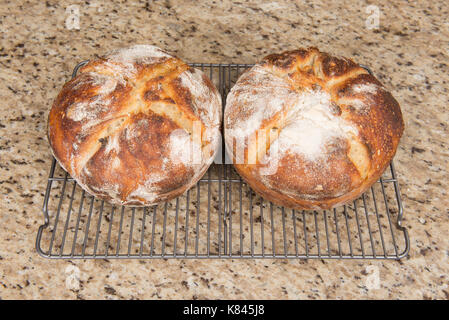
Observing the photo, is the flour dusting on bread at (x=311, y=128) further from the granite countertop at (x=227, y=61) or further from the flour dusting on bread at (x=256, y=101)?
the granite countertop at (x=227, y=61)

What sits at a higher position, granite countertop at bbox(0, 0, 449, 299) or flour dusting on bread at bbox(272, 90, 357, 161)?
flour dusting on bread at bbox(272, 90, 357, 161)

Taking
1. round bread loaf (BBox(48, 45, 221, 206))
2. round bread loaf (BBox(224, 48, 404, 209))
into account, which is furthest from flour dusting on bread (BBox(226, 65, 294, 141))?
round bread loaf (BBox(48, 45, 221, 206))

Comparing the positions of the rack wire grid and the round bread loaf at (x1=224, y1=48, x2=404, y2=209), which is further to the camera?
the rack wire grid

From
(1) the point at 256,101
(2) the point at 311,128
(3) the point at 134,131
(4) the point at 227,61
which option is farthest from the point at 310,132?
(4) the point at 227,61

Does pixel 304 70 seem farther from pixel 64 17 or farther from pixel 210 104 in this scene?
pixel 64 17

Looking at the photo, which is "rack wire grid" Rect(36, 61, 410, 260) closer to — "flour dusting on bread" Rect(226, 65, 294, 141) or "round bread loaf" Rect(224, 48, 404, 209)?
"round bread loaf" Rect(224, 48, 404, 209)

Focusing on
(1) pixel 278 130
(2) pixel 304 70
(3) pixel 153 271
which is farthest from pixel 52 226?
(2) pixel 304 70

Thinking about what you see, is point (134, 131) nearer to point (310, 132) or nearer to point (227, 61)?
point (310, 132)
